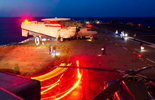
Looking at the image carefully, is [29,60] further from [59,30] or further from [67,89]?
[59,30]

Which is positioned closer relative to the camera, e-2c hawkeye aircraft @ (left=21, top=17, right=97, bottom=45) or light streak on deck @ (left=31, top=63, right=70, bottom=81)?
light streak on deck @ (left=31, top=63, right=70, bottom=81)

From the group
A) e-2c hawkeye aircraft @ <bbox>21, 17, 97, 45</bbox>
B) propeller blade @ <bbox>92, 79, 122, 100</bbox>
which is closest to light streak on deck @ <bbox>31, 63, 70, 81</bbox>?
propeller blade @ <bbox>92, 79, 122, 100</bbox>

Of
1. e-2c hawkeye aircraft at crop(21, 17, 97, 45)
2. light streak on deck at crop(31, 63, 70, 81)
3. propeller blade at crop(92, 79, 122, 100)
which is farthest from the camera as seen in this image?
e-2c hawkeye aircraft at crop(21, 17, 97, 45)

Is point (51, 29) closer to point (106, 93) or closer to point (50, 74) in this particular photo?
point (50, 74)

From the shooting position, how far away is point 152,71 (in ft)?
37.4

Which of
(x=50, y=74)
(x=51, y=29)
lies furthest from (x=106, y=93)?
(x=51, y=29)

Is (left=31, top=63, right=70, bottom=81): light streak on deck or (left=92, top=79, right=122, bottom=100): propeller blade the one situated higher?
(left=92, top=79, right=122, bottom=100): propeller blade

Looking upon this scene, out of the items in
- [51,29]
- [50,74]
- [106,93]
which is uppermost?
[51,29]

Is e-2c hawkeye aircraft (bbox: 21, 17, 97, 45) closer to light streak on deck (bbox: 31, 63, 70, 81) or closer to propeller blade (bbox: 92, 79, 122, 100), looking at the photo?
light streak on deck (bbox: 31, 63, 70, 81)

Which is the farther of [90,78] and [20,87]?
[90,78]

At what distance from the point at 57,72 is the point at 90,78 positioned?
278cm

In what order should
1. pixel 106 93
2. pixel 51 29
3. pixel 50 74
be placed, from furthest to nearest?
pixel 51 29 < pixel 50 74 < pixel 106 93

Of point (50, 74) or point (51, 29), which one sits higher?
point (51, 29)

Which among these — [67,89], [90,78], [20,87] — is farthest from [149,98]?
[90,78]
